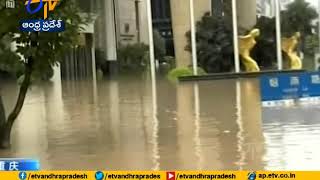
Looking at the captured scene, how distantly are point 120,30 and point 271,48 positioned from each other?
15.7 meters

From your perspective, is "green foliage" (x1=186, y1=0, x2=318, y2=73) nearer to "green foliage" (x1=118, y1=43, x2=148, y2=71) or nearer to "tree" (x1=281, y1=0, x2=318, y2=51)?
"tree" (x1=281, y1=0, x2=318, y2=51)

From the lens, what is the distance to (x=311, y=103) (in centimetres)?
1537

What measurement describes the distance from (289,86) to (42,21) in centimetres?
706

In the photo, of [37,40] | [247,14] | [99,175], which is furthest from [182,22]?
[99,175]

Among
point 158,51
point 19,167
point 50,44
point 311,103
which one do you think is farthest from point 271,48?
point 19,167

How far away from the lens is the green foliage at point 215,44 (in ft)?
110

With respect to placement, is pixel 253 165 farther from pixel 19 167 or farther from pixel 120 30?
pixel 120 30

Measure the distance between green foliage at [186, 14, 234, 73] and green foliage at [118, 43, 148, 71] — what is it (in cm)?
465

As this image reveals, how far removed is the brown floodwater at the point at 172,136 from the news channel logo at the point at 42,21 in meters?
1.80

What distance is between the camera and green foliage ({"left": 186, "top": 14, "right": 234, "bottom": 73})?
3362 cm

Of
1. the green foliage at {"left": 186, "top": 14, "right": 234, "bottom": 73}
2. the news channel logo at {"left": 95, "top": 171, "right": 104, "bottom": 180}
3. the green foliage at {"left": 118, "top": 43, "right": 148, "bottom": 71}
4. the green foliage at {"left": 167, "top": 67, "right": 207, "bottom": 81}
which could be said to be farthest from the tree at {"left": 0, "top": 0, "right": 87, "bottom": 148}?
the green foliage at {"left": 118, "top": 43, "right": 148, "bottom": 71}

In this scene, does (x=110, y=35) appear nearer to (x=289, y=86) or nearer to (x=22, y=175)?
(x=289, y=86)

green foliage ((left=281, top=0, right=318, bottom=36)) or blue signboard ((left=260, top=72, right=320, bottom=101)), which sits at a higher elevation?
green foliage ((left=281, top=0, right=318, bottom=36))

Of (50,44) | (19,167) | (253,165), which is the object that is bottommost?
(253,165)
